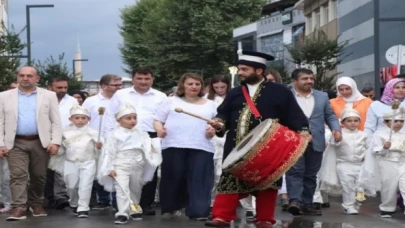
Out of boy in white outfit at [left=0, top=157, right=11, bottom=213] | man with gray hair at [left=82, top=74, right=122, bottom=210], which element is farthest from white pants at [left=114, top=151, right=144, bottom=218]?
boy in white outfit at [left=0, top=157, right=11, bottom=213]

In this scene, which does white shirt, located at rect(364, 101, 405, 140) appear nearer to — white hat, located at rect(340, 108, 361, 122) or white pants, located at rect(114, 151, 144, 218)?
white hat, located at rect(340, 108, 361, 122)

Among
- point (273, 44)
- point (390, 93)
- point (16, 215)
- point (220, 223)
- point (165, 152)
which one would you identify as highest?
point (273, 44)

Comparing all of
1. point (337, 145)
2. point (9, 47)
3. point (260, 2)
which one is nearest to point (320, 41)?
point (9, 47)

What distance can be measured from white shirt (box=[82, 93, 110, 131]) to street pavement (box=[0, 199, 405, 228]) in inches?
57.8

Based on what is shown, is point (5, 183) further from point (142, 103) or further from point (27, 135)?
point (142, 103)

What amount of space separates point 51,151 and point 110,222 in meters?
1.17

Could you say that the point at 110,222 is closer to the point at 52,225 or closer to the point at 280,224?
the point at 52,225

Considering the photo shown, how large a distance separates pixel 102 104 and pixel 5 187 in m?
1.97

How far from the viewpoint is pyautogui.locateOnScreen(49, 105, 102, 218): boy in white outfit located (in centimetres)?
1212

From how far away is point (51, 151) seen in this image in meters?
11.6

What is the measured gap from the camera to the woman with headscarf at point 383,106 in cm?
1223

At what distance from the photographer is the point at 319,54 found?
30.9 meters

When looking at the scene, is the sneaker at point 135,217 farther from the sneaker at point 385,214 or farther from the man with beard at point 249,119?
the sneaker at point 385,214

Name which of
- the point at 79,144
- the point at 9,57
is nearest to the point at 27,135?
the point at 79,144
